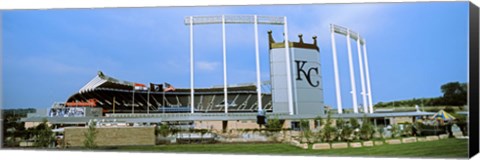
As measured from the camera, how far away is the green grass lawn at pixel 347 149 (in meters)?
13.5

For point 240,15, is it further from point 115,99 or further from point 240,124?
point 115,99

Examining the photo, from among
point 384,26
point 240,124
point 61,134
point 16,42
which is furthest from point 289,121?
point 16,42

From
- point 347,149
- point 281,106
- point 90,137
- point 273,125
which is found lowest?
point 347,149

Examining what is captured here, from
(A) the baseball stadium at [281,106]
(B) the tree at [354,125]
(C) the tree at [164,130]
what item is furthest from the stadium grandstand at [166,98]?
(B) the tree at [354,125]

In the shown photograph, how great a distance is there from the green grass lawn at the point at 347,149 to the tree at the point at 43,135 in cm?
260

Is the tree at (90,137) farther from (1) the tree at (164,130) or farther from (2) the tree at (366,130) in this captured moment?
(2) the tree at (366,130)

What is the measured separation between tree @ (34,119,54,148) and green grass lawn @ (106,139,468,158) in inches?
102

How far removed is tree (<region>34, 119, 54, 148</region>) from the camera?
17312 millimetres

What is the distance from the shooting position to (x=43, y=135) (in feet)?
57.5

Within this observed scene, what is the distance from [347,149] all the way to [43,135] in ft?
35.2

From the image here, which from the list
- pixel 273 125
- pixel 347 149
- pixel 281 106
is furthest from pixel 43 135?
pixel 347 149

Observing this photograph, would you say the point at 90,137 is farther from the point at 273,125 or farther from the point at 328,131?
the point at 328,131

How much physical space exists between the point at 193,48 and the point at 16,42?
651 centimetres

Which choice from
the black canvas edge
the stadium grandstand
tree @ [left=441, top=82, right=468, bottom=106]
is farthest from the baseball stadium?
the stadium grandstand
